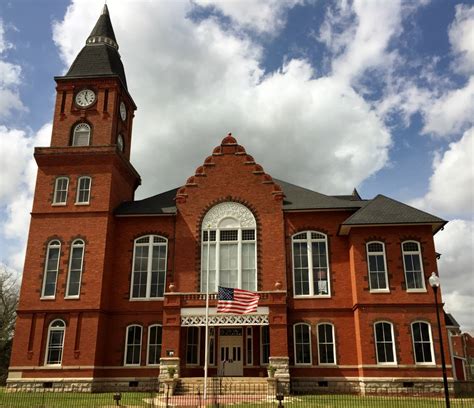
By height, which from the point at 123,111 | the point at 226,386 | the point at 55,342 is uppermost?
the point at 123,111

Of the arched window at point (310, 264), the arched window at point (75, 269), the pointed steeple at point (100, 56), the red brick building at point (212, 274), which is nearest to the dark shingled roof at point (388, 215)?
the red brick building at point (212, 274)

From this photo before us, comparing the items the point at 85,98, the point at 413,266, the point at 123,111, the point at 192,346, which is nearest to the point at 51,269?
the point at 192,346

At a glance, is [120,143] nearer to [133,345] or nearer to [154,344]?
[133,345]

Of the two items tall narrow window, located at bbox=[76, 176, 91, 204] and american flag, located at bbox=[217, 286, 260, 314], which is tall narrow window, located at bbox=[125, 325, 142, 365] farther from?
tall narrow window, located at bbox=[76, 176, 91, 204]

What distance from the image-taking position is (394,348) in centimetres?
2631

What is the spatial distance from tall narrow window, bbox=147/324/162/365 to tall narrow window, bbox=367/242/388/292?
43.1 feet

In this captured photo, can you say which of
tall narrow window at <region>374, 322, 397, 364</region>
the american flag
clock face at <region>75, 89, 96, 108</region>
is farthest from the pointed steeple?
tall narrow window at <region>374, 322, 397, 364</region>

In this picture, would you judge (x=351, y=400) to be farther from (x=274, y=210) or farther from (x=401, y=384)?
(x=274, y=210)

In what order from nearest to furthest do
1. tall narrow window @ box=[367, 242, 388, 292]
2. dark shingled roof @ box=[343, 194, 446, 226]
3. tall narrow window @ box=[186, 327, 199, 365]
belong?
tall narrow window @ box=[367, 242, 388, 292] < dark shingled roof @ box=[343, 194, 446, 226] < tall narrow window @ box=[186, 327, 199, 365]

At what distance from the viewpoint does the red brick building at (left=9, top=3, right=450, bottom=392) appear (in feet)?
88.8

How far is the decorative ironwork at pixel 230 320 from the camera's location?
88.6 ft

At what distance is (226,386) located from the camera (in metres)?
25.3

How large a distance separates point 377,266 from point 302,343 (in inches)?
251

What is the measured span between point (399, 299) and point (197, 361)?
12449 mm
